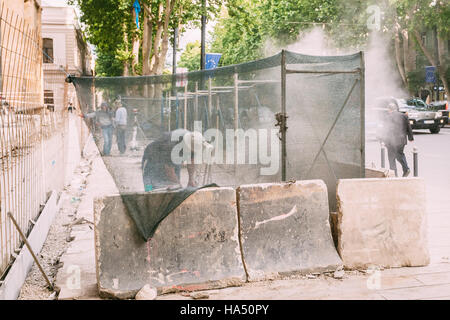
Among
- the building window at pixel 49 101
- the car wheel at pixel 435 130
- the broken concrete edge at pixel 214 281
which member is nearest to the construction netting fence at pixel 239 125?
the broken concrete edge at pixel 214 281

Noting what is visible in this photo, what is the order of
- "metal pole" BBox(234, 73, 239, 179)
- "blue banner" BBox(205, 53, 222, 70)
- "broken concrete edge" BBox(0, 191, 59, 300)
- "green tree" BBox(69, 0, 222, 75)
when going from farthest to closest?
"green tree" BBox(69, 0, 222, 75)
"blue banner" BBox(205, 53, 222, 70)
"metal pole" BBox(234, 73, 239, 179)
"broken concrete edge" BBox(0, 191, 59, 300)

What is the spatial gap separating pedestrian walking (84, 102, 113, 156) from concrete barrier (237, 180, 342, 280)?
1406mm

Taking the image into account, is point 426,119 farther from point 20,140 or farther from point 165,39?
point 20,140

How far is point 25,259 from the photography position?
5.39 metres

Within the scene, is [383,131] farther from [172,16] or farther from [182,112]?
[172,16]

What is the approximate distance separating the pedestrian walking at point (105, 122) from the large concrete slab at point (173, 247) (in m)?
0.70

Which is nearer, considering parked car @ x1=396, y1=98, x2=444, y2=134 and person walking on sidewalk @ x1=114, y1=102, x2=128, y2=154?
person walking on sidewalk @ x1=114, y1=102, x2=128, y2=154

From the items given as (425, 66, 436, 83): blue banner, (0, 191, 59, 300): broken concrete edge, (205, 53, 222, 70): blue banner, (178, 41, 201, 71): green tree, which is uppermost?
(178, 41, 201, 71): green tree

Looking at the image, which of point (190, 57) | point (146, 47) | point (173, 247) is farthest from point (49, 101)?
point (190, 57)

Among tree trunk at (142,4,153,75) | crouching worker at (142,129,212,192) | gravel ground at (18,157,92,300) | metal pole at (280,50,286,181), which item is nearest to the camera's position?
gravel ground at (18,157,92,300)

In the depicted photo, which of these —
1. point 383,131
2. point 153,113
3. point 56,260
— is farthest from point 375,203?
point 383,131

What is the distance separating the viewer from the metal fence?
4.95 metres

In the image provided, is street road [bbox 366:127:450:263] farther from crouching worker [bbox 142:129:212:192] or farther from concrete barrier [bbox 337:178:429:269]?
crouching worker [bbox 142:129:212:192]
